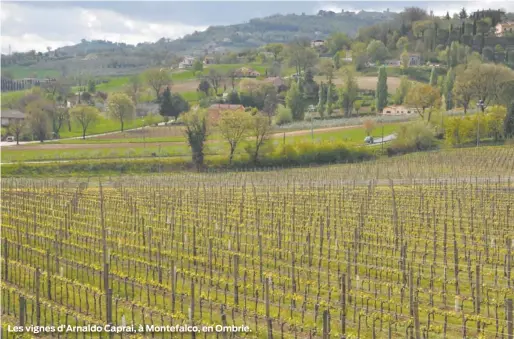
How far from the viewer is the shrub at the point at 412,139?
219ft

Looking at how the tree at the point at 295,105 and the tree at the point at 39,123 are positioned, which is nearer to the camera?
the tree at the point at 39,123

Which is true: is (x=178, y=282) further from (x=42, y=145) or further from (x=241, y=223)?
(x=42, y=145)

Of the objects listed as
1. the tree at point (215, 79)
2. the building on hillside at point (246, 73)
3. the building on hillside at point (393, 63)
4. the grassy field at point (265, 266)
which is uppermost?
the building on hillside at point (393, 63)

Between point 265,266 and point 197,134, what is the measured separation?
44211 mm

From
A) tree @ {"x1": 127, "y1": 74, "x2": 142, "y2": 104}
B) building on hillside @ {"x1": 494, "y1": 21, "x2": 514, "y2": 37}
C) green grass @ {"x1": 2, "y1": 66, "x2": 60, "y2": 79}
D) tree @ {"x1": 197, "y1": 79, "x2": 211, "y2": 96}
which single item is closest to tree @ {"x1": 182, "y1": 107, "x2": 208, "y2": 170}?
tree @ {"x1": 127, "y1": 74, "x2": 142, "y2": 104}

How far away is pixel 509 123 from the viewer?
218ft

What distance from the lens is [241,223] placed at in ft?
88.3

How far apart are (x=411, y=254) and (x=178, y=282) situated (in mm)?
7448

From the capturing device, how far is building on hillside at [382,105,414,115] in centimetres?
9549

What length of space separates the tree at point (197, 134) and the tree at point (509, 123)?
30.0 m

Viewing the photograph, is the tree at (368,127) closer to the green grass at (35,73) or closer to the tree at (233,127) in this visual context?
the tree at (233,127)

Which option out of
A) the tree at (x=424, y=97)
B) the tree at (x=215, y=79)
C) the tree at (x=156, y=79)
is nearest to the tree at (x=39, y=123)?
the tree at (x=424, y=97)

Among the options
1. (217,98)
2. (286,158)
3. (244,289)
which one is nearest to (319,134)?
(286,158)

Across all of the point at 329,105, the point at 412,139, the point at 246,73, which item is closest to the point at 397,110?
the point at 329,105
